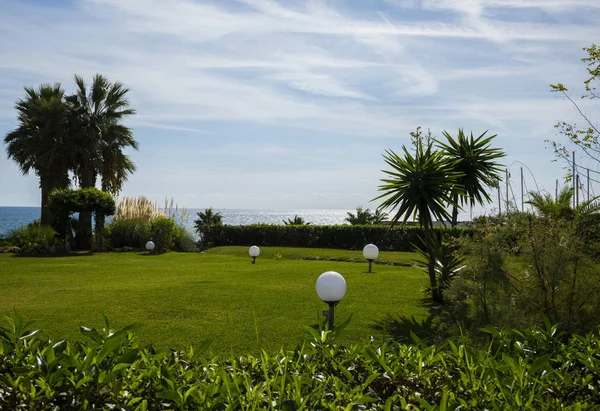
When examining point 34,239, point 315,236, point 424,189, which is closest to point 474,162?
point 424,189

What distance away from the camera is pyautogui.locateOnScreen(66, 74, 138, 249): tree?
2499cm

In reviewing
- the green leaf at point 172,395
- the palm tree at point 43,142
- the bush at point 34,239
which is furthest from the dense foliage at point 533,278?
the palm tree at point 43,142

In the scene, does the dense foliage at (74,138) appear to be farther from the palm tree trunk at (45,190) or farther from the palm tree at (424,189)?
the palm tree at (424,189)

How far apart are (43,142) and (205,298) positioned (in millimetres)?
18874

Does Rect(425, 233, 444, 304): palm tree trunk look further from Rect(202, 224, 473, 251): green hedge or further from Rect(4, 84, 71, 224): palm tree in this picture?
Rect(4, 84, 71, 224): palm tree

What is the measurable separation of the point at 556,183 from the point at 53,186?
73.1 ft

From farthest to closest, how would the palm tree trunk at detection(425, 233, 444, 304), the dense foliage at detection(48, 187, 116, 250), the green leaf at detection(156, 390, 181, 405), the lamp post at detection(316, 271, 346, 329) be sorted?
the dense foliage at detection(48, 187, 116, 250)
the palm tree trunk at detection(425, 233, 444, 304)
the lamp post at detection(316, 271, 346, 329)
the green leaf at detection(156, 390, 181, 405)

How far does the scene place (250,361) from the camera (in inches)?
92.7

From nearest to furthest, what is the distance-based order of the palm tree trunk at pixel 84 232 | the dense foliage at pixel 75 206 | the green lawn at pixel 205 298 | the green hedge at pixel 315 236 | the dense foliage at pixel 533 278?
the dense foliage at pixel 533 278
the green lawn at pixel 205 298
the dense foliage at pixel 75 206
the green hedge at pixel 315 236
the palm tree trunk at pixel 84 232

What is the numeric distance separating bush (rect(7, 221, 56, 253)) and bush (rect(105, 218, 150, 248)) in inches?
94.6

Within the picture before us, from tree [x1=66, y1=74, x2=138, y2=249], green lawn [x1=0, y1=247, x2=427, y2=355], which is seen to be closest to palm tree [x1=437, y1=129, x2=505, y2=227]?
green lawn [x1=0, y1=247, x2=427, y2=355]

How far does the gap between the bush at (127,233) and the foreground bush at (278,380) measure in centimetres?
2071

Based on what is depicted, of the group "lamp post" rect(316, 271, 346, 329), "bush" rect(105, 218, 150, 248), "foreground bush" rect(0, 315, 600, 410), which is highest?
"bush" rect(105, 218, 150, 248)

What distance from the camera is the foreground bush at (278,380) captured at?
6.17 ft
